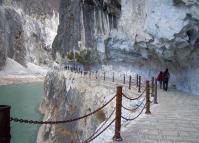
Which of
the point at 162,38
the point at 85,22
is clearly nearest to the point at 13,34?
the point at 85,22

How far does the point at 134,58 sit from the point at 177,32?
826 cm

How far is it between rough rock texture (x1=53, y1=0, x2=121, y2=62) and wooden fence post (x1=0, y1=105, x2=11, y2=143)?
2701 cm

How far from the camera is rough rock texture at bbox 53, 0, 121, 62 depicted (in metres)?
33.1

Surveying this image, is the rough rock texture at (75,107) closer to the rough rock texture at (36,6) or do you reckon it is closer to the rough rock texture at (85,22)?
the rough rock texture at (85,22)

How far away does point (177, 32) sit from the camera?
22.7 m

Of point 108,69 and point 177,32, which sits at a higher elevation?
point 177,32

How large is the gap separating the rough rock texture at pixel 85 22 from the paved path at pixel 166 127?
19267 mm

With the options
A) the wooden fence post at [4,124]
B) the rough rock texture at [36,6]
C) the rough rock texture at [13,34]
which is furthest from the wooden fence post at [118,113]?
the rough rock texture at [36,6]

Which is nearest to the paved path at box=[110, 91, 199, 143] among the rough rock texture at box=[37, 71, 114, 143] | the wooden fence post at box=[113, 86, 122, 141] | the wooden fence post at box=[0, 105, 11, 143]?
the wooden fence post at box=[113, 86, 122, 141]

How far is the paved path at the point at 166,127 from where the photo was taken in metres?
9.36

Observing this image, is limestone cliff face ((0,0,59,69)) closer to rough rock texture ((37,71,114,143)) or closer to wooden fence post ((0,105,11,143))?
rough rock texture ((37,71,114,143))

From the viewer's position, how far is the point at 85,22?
37125 millimetres

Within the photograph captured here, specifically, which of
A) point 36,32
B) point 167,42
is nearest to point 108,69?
point 167,42

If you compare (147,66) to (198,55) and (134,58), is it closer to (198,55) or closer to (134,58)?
(134,58)
